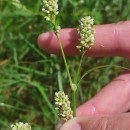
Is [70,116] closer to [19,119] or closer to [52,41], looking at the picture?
[52,41]

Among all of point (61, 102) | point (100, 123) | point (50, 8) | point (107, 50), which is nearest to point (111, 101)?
point (107, 50)

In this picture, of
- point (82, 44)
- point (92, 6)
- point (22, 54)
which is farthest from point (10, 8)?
point (82, 44)

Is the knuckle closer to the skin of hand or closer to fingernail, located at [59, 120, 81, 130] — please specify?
fingernail, located at [59, 120, 81, 130]

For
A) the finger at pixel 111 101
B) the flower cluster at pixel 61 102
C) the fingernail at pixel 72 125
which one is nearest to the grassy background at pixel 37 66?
the finger at pixel 111 101

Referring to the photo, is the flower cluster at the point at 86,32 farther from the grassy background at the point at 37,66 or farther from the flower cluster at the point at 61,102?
the grassy background at the point at 37,66

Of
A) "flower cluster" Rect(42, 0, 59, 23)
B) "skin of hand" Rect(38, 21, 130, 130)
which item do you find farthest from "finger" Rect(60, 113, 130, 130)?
"flower cluster" Rect(42, 0, 59, 23)

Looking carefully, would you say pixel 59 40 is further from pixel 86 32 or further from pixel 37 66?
pixel 37 66
